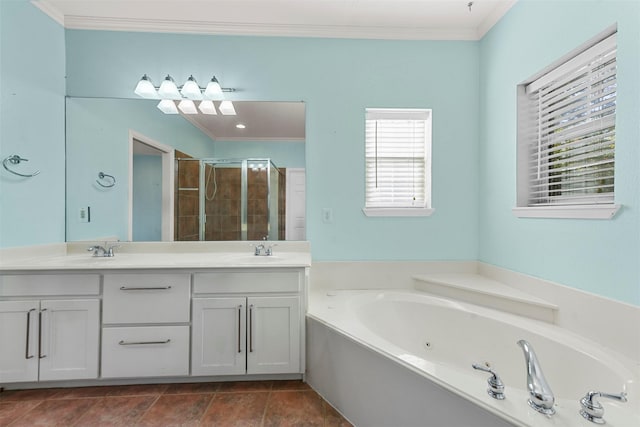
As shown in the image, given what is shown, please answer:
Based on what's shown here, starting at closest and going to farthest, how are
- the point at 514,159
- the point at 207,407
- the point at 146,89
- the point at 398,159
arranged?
the point at 207,407
the point at 514,159
the point at 146,89
the point at 398,159

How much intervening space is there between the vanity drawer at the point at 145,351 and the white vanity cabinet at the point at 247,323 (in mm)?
79

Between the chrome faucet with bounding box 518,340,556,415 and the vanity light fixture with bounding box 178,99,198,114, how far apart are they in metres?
2.40

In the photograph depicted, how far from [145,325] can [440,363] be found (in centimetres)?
172

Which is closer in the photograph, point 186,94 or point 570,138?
point 570,138

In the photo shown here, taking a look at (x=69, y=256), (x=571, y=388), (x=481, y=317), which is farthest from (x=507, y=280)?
(x=69, y=256)

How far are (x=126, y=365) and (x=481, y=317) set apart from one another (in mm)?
2143

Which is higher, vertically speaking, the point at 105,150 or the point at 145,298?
the point at 105,150

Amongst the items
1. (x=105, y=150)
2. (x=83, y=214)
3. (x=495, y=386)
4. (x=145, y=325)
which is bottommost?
(x=145, y=325)

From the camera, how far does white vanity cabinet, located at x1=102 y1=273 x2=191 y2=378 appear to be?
5.63ft

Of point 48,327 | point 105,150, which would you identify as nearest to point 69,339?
point 48,327

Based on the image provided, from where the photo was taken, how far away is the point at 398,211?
2.28 m

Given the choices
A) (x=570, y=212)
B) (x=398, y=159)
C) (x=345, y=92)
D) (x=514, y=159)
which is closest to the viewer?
(x=570, y=212)

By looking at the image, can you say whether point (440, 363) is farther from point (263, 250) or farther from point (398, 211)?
point (263, 250)

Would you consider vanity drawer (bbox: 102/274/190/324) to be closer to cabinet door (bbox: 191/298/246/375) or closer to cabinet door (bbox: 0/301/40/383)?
cabinet door (bbox: 191/298/246/375)
